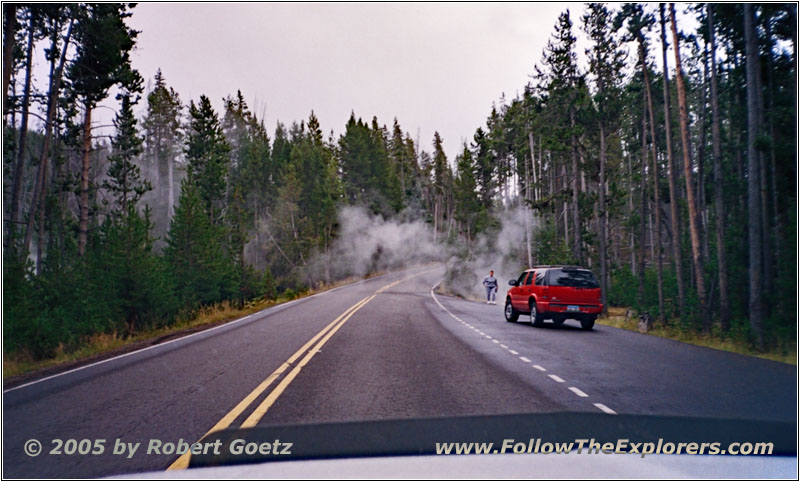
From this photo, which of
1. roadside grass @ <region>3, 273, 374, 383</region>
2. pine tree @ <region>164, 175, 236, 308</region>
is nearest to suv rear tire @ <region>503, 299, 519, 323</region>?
roadside grass @ <region>3, 273, 374, 383</region>

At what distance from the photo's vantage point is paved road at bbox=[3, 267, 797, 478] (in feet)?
18.8

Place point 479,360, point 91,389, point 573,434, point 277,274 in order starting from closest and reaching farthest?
point 573,434 → point 91,389 → point 479,360 → point 277,274

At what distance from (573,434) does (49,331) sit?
13.4 metres

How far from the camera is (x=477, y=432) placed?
5336 millimetres

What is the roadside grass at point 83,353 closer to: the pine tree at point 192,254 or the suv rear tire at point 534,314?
the pine tree at point 192,254

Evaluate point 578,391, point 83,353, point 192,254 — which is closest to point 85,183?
point 192,254

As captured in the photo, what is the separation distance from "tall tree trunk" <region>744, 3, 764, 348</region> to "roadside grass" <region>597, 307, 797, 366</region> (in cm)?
42

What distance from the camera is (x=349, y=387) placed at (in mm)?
7699

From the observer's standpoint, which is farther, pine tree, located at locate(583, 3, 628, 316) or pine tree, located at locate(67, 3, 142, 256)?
pine tree, located at locate(583, 3, 628, 316)

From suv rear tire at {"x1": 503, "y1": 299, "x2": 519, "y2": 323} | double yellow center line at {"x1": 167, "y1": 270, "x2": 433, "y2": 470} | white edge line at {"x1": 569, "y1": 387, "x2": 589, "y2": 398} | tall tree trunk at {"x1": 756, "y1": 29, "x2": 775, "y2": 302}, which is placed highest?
tall tree trunk at {"x1": 756, "y1": 29, "x2": 775, "y2": 302}

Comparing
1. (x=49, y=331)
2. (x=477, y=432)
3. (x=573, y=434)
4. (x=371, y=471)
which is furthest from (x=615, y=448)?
(x=49, y=331)

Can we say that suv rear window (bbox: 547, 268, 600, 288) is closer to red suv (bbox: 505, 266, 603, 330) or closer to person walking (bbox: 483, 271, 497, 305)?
red suv (bbox: 505, 266, 603, 330)

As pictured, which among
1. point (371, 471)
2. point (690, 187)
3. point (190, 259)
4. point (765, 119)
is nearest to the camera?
point (371, 471)

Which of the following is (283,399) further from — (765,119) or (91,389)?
(765,119)
